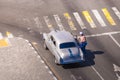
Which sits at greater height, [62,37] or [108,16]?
[62,37]

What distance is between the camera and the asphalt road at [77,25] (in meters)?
31.0

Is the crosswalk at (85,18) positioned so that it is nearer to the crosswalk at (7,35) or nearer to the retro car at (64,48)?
the crosswalk at (7,35)

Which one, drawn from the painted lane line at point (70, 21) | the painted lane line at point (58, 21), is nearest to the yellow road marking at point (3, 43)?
the painted lane line at point (58, 21)

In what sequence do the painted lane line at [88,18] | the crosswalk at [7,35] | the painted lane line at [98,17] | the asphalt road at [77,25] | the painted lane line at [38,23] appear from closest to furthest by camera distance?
1. the asphalt road at [77,25]
2. the crosswalk at [7,35]
3. the painted lane line at [38,23]
4. the painted lane line at [88,18]
5. the painted lane line at [98,17]

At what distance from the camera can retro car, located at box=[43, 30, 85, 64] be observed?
30734 millimetres

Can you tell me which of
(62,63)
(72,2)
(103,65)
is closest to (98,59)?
(103,65)

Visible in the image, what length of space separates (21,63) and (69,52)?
13.3 feet

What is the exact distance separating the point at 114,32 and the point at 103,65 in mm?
6657

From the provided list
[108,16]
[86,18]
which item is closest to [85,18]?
[86,18]

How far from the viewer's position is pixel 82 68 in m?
31.2

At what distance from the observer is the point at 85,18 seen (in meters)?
40.0

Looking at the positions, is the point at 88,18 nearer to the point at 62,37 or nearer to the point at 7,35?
the point at 62,37

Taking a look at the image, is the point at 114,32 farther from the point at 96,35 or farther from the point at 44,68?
the point at 44,68

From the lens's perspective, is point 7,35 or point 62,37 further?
point 7,35
